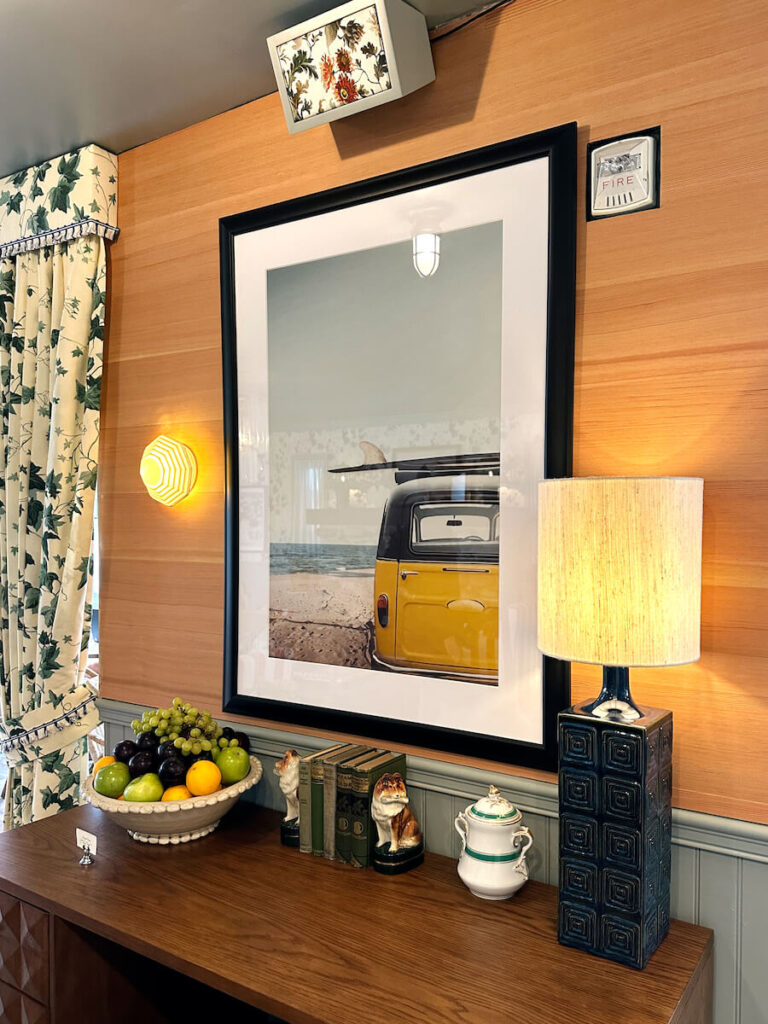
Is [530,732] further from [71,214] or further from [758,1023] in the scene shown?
[71,214]

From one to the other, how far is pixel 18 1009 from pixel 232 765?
636mm

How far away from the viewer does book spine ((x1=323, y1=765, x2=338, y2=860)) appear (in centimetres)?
171

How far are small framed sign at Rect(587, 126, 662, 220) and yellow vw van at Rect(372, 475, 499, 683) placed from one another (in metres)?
0.57

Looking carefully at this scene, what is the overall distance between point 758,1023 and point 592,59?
1.79m

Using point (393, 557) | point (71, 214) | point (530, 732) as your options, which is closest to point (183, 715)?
point (393, 557)

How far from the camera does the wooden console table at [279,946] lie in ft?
4.08

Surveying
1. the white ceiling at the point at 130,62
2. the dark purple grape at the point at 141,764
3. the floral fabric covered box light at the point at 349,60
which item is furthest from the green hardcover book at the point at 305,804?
the white ceiling at the point at 130,62

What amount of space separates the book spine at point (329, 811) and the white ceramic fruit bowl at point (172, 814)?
23cm

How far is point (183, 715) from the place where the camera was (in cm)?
192

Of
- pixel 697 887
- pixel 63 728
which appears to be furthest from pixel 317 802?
pixel 63 728

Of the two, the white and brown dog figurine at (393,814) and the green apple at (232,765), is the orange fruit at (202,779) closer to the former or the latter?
the green apple at (232,765)

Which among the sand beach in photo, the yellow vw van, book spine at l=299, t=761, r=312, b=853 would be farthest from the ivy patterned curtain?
the yellow vw van

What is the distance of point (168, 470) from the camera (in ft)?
7.22

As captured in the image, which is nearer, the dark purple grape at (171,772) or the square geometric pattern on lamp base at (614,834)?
the square geometric pattern on lamp base at (614,834)
